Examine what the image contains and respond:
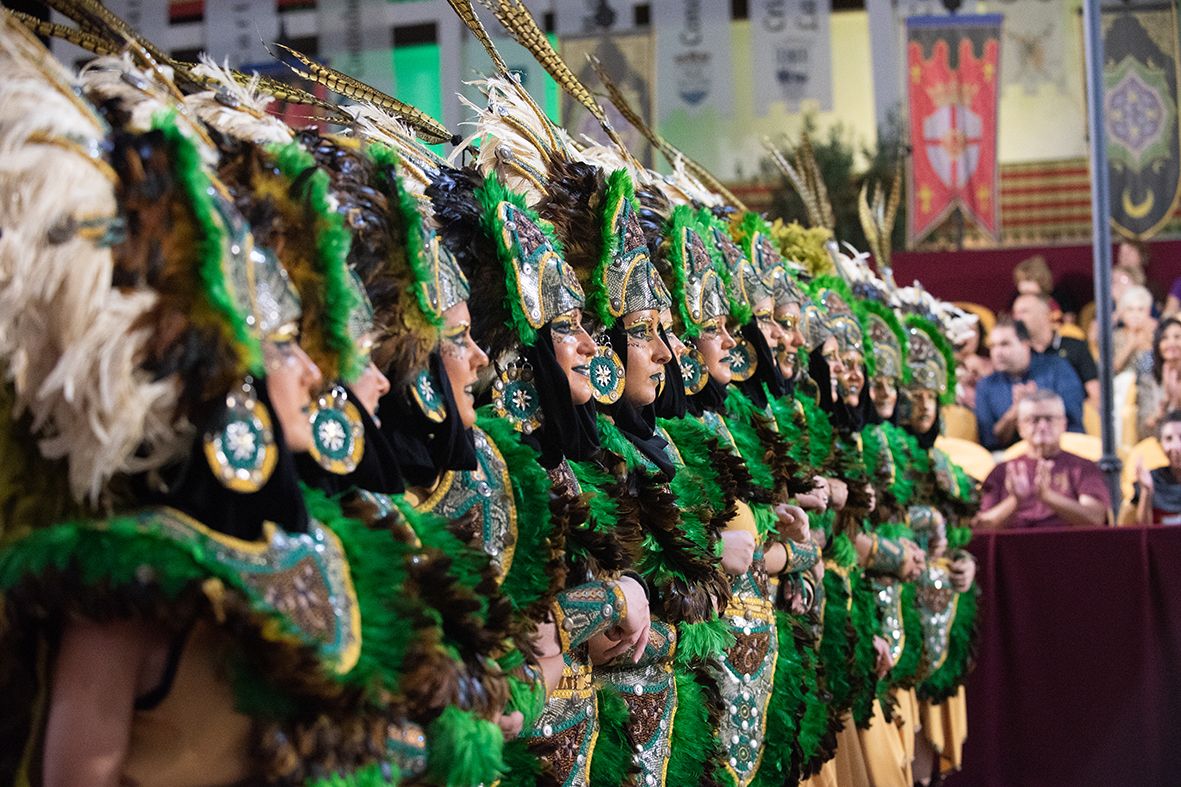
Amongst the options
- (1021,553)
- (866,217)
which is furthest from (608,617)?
(866,217)

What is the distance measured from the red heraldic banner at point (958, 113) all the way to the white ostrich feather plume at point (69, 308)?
11.9m

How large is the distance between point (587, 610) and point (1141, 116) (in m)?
10.8

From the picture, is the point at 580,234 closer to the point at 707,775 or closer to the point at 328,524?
the point at 707,775

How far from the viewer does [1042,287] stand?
8.90 meters

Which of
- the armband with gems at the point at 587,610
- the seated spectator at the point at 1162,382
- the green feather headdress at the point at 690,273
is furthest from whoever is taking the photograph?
the seated spectator at the point at 1162,382

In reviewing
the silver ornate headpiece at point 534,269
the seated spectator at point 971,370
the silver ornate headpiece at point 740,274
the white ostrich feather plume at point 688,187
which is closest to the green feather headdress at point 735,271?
the silver ornate headpiece at point 740,274

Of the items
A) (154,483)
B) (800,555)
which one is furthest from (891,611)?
(154,483)

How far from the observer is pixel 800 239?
224 inches

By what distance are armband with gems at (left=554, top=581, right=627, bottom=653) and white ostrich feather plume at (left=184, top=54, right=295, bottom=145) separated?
0.90 meters

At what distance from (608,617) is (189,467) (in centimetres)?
116

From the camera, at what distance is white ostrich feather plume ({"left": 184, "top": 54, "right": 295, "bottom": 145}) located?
7.57 feet

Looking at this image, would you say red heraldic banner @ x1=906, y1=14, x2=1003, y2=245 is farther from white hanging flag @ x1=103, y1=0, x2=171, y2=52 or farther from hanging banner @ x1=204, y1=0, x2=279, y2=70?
white hanging flag @ x1=103, y1=0, x2=171, y2=52

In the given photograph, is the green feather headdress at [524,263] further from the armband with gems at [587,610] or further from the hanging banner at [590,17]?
the hanging banner at [590,17]

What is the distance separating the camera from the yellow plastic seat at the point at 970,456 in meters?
7.84
